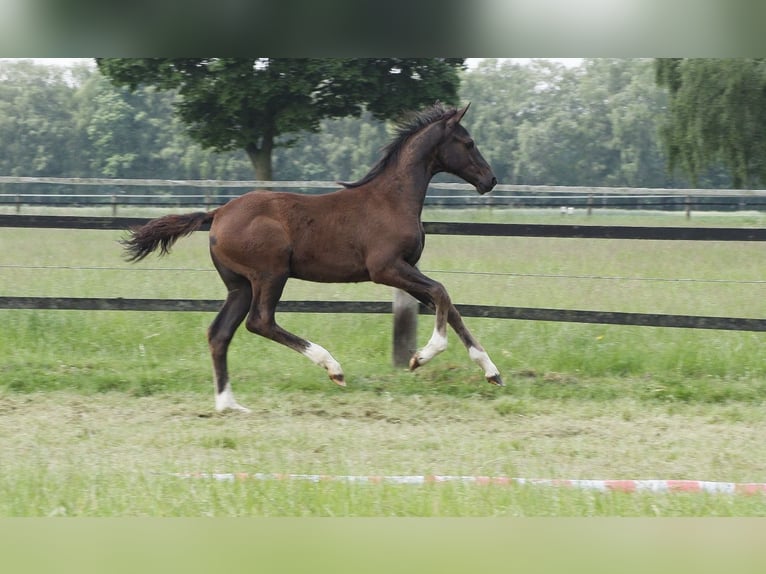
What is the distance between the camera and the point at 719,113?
61.3 ft

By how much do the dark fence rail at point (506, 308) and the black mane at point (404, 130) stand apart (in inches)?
35.2

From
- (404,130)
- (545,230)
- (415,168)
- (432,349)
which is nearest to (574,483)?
(432,349)

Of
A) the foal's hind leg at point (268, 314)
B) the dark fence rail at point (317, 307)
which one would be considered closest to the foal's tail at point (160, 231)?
the foal's hind leg at point (268, 314)

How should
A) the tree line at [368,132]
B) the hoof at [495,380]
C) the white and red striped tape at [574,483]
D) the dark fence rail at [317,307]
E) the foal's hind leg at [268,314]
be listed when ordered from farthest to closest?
the tree line at [368,132] < the dark fence rail at [317,307] < the hoof at [495,380] < the foal's hind leg at [268,314] < the white and red striped tape at [574,483]

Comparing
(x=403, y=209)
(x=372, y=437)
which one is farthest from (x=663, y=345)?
(x=372, y=437)

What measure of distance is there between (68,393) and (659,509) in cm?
455

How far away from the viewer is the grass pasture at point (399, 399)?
361cm

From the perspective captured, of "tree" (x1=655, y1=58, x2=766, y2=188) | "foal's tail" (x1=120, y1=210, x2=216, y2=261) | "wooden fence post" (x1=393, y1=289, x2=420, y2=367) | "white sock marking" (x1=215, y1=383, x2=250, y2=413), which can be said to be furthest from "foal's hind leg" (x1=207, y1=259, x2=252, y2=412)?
"tree" (x1=655, y1=58, x2=766, y2=188)

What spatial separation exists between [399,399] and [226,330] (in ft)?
4.27

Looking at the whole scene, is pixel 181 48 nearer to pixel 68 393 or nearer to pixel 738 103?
pixel 68 393

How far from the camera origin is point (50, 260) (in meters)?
10.7

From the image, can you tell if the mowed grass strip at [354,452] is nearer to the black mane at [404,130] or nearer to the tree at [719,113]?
the black mane at [404,130]

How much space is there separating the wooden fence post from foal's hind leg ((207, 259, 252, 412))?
57.6 inches

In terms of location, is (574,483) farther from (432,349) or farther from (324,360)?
(324,360)
